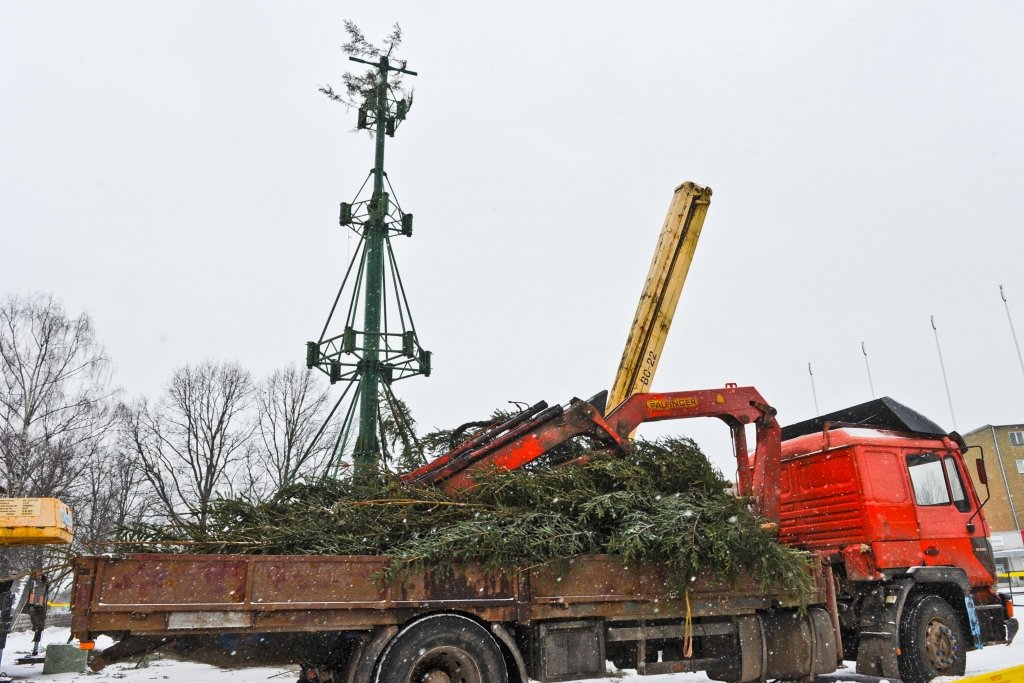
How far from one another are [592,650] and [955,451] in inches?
215

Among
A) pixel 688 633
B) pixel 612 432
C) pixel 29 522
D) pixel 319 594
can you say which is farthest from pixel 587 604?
pixel 29 522

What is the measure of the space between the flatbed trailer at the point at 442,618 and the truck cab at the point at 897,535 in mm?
970

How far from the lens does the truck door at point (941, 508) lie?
8164mm

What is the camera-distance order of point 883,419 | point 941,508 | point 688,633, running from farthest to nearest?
point 883,419 < point 941,508 < point 688,633

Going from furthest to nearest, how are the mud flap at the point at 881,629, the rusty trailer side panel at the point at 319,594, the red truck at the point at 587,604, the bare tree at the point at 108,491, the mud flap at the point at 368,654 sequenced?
the bare tree at the point at 108,491 → the mud flap at the point at 881,629 → the mud flap at the point at 368,654 → the red truck at the point at 587,604 → the rusty trailer side panel at the point at 319,594

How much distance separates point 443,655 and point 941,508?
6.10 m

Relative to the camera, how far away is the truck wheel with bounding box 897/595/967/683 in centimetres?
760

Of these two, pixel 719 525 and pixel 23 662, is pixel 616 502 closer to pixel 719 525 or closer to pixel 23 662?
pixel 719 525

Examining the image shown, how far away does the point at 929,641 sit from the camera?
25.6 feet

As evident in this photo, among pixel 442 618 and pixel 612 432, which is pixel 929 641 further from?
pixel 442 618

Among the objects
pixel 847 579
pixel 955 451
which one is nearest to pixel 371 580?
pixel 847 579

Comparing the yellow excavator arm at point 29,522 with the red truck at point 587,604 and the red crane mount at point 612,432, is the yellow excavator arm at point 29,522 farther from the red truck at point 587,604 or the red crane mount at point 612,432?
the red crane mount at point 612,432

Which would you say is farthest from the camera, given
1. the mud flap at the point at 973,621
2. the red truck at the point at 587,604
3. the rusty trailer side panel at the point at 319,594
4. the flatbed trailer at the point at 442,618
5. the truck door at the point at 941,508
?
the truck door at the point at 941,508

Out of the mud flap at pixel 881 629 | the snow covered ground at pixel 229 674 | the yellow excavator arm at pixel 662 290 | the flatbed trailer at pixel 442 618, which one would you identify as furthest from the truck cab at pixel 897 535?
the yellow excavator arm at pixel 662 290
